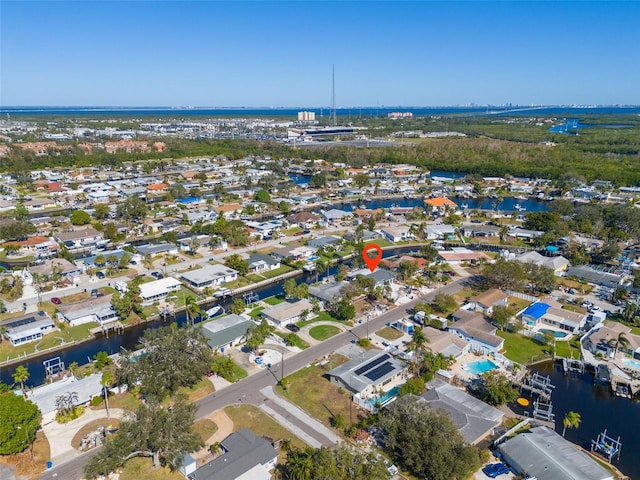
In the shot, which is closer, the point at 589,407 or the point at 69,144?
the point at 589,407

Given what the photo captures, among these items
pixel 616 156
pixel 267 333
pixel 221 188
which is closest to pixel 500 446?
pixel 267 333

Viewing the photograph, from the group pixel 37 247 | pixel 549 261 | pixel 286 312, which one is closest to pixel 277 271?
pixel 286 312

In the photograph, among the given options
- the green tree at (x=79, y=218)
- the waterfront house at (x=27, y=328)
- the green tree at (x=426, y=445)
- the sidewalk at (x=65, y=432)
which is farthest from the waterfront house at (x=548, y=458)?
the green tree at (x=79, y=218)

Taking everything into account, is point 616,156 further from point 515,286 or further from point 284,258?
point 284,258

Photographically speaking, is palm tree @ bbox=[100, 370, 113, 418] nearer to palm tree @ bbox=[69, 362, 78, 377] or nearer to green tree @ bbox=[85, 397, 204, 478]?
palm tree @ bbox=[69, 362, 78, 377]

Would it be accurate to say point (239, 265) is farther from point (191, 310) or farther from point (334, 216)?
point (334, 216)

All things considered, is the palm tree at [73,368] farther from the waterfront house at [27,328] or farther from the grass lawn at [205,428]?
the grass lawn at [205,428]

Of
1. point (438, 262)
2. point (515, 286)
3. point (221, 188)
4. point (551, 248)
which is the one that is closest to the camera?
point (515, 286)

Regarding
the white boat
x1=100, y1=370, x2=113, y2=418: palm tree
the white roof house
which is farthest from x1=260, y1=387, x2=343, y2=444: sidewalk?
the white roof house
